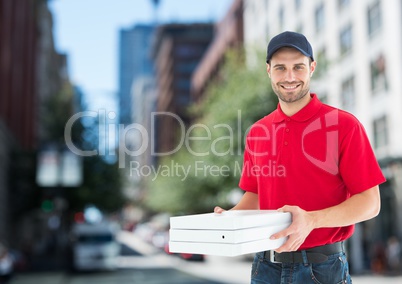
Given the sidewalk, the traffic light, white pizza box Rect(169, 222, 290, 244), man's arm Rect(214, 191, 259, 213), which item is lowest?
the sidewalk

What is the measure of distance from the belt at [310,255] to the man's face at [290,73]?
647 millimetres

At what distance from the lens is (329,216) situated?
230cm

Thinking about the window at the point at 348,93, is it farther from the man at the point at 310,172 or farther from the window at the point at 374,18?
the man at the point at 310,172

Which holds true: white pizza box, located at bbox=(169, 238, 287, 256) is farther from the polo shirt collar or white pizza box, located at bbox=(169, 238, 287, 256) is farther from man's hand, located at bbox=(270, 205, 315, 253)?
the polo shirt collar

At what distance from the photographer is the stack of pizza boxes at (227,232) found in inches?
77.7

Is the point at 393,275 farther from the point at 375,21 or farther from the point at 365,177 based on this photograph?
the point at 365,177

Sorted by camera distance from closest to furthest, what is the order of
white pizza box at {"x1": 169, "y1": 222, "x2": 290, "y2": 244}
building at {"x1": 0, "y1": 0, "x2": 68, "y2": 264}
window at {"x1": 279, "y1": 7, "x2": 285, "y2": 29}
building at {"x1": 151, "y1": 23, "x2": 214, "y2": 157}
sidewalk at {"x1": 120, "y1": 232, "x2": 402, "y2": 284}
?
white pizza box at {"x1": 169, "y1": 222, "x2": 290, "y2": 244}, sidewalk at {"x1": 120, "y1": 232, "x2": 402, "y2": 284}, building at {"x1": 0, "y1": 0, "x2": 68, "y2": 264}, window at {"x1": 279, "y1": 7, "x2": 285, "y2": 29}, building at {"x1": 151, "y1": 23, "x2": 214, "y2": 157}

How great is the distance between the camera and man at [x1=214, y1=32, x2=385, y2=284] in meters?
2.34

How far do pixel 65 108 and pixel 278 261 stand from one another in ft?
152

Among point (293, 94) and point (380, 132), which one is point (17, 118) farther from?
point (293, 94)

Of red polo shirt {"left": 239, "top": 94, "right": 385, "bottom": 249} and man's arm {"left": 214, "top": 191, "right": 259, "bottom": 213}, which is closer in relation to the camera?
red polo shirt {"left": 239, "top": 94, "right": 385, "bottom": 249}

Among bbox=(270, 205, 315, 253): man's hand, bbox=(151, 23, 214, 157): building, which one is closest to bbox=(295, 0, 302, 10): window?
bbox=(270, 205, 315, 253): man's hand

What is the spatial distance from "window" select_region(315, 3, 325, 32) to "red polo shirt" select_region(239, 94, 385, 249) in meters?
42.7

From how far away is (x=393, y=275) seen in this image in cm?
2812
